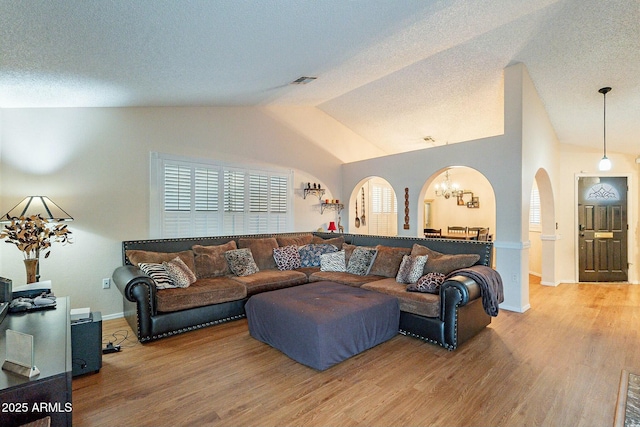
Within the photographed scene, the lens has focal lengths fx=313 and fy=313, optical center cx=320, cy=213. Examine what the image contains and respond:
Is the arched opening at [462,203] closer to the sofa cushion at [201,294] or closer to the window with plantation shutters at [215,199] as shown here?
the window with plantation shutters at [215,199]

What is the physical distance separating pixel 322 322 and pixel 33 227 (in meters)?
2.92

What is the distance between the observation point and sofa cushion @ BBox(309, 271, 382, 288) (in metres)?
4.04

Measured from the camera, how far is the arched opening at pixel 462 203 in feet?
30.1

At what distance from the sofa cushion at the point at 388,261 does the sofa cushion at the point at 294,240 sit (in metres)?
1.57

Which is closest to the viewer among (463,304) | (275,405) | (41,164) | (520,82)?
(275,405)

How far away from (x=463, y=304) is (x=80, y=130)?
4.77 meters

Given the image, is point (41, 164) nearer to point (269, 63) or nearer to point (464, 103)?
point (269, 63)

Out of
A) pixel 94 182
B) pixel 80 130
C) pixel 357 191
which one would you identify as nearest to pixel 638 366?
pixel 357 191

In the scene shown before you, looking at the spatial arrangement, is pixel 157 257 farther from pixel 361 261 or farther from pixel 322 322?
pixel 361 261

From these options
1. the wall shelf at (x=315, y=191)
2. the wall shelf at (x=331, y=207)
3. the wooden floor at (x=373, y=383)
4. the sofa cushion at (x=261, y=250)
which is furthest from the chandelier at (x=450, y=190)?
the sofa cushion at (x=261, y=250)

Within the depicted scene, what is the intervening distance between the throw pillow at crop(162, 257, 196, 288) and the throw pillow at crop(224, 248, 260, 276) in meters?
0.64

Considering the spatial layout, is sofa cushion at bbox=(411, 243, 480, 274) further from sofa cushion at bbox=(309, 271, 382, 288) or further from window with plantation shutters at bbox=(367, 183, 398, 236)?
window with plantation shutters at bbox=(367, 183, 398, 236)

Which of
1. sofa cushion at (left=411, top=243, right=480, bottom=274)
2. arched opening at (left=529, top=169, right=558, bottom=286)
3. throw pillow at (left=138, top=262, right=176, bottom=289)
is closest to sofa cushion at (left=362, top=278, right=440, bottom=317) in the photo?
sofa cushion at (left=411, top=243, right=480, bottom=274)

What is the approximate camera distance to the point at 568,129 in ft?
18.6
